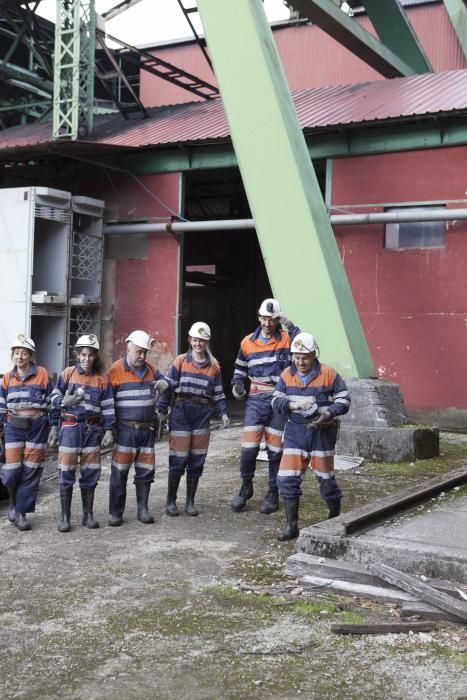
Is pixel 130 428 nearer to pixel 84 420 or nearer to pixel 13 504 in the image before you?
pixel 84 420

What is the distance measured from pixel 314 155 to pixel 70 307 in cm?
566

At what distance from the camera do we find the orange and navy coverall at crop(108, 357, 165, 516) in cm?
699

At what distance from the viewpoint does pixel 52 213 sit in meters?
15.2

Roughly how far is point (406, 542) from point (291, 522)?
4.24 ft

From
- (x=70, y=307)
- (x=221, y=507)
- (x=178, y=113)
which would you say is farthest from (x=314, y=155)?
(x=221, y=507)

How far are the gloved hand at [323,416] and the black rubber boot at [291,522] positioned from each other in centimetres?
68

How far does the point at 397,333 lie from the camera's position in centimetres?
1369

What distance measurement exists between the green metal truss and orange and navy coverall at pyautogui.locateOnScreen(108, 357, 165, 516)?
9754mm

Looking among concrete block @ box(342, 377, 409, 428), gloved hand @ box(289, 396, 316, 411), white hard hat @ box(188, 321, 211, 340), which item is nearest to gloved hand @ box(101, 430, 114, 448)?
white hard hat @ box(188, 321, 211, 340)

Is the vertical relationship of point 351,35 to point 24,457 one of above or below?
above

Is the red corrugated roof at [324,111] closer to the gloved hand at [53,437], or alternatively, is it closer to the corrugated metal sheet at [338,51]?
the corrugated metal sheet at [338,51]

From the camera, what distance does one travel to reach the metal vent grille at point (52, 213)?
1492cm

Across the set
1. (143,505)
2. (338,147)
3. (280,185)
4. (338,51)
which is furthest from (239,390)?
(338,51)

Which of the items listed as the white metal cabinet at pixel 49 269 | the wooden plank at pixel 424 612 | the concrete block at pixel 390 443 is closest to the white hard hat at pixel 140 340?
the wooden plank at pixel 424 612
